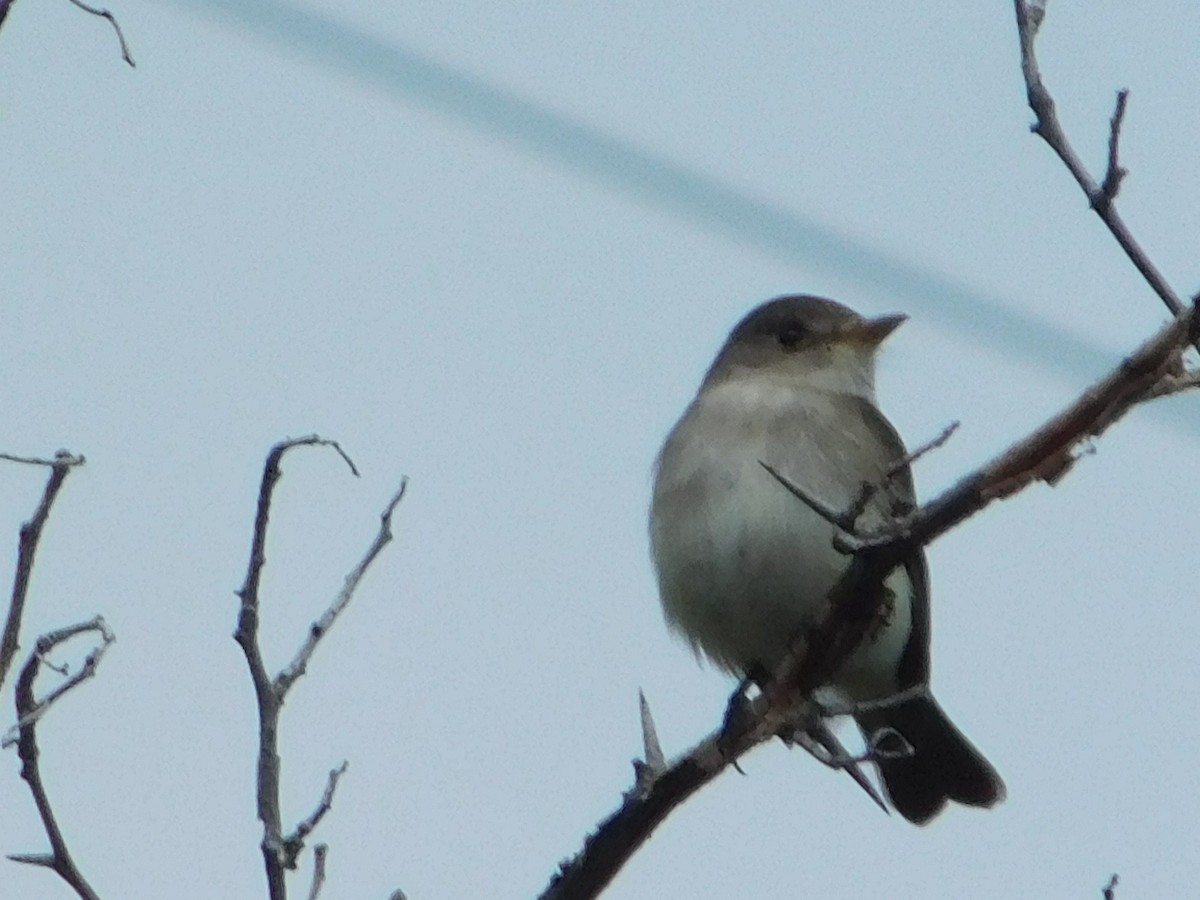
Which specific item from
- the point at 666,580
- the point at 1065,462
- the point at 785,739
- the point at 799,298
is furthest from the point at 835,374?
the point at 1065,462

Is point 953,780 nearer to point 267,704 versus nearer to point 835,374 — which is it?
point 835,374

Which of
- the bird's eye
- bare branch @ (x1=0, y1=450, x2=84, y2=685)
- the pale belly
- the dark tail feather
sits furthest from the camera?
the bird's eye

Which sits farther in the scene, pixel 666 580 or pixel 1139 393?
pixel 666 580

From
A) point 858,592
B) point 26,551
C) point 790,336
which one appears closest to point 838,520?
point 858,592

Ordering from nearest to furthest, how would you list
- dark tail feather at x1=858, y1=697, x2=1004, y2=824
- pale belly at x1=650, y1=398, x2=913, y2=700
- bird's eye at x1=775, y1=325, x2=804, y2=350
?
pale belly at x1=650, y1=398, x2=913, y2=700 < dark tail feather at x1=858, y1=697, x2=1004, y2=824 < bird's eye at x1=775, y1=325, x2=804, y2=350

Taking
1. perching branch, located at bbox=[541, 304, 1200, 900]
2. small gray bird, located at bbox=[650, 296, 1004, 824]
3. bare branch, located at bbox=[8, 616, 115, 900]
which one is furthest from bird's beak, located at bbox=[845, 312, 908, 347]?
bare branch, located at bbox=[8, 616, 115, 900]

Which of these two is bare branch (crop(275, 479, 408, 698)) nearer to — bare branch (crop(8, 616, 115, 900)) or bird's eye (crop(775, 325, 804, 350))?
bare branch (crop(8, 616, 115, 900))

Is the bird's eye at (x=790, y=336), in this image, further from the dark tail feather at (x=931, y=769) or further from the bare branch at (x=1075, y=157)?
the bare branch at (x=1075, y=157)
